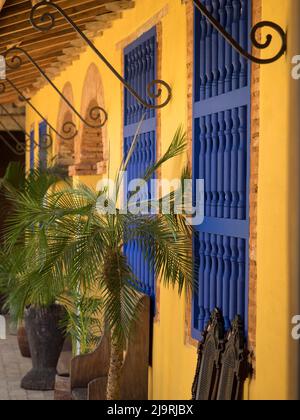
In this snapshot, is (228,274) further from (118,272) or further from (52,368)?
(52,368)

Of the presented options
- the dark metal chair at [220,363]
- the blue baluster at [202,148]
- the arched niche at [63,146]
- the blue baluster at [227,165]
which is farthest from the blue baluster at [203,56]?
the arched niche at [63,146]

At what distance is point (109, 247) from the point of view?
4.97 meters

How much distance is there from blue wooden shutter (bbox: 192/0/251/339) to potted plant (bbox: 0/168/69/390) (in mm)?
930

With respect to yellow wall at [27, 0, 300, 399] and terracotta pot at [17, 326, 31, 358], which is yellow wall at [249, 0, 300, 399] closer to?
yellow wall at [27, 0, 300, 399]

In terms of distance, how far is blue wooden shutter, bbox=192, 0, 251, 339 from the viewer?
14.4ft

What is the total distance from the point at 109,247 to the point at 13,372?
3.94m

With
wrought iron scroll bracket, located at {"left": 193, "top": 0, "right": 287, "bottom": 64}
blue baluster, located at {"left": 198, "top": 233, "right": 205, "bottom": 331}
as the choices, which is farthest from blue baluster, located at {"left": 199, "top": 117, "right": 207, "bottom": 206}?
wrought iron scroll bracket, located at {"left": 193, "top": 0, "right": 287, "bottom": 64}

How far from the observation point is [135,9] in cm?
667

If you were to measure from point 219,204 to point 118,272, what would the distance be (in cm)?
75

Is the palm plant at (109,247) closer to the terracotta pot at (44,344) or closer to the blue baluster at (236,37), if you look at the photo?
the blue baluster at (236,37)

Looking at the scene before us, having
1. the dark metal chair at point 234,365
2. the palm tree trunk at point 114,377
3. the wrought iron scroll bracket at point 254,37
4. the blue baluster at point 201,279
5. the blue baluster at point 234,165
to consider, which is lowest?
the palm tree trunk at point 114,377

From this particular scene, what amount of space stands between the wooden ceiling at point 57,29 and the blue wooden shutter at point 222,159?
1.81 m

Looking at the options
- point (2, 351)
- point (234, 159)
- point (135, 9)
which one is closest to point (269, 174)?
point (234, 159)

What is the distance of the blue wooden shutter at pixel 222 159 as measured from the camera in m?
4.40
